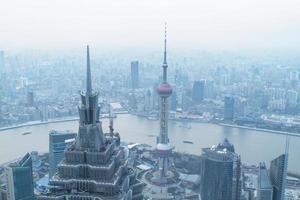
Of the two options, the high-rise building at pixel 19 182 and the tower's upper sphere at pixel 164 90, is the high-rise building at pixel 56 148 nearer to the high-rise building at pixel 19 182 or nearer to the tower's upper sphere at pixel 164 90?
the high-rise building at pixel 19 182

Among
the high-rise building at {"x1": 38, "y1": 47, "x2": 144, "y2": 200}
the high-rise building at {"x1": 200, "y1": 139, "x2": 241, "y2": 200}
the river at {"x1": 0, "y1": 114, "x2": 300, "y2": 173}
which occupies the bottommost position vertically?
the river at {"x1": 0, "y1": 114, "x2": 300, "y2": 173}

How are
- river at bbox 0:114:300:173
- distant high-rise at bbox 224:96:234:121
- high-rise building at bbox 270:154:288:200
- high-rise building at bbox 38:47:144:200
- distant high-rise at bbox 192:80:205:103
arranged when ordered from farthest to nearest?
distant high-rise at bbox 192:80:205:103, distant high-rise at bbox 224:96:234:121, river at bbox 0:114:300:173, high-rise building at bbox 270:154:288:200, high-rise building at bbox 38:47:144:200

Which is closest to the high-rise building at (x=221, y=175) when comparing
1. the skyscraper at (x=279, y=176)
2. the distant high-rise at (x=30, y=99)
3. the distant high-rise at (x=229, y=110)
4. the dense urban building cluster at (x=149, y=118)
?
the dense urban building cluster at (x=149, y=118)

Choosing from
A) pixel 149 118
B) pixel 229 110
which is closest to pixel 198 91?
pixel 229 110

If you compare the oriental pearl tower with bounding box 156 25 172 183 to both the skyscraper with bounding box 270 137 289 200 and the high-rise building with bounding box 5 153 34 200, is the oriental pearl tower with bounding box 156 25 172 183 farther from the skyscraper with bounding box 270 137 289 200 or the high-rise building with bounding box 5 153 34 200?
the high-rise building with bounding box 5 153 34 200

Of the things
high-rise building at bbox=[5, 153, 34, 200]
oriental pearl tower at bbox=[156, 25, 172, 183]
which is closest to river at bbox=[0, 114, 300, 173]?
oriental pearl tower at bbox=[156, 25, 172, 183]

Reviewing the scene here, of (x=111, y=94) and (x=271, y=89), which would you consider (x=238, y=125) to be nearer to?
(x=271, y=89)

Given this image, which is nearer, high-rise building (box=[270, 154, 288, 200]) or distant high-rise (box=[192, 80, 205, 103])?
high-rise building (box=[270, 154, 288, 200])
